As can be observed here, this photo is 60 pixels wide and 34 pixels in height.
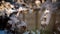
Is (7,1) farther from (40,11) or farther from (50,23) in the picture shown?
(50,23)

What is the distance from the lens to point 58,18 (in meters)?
0.72

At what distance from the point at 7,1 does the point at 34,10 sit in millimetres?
361

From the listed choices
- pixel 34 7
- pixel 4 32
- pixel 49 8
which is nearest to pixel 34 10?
pixel 34 7

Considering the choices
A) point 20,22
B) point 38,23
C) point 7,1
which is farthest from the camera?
point 7,1

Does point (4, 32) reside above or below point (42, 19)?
below

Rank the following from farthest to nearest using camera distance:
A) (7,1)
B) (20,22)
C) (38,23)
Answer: (7,1)
(20,22)
(38,23)

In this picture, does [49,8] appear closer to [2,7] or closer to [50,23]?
[50,23]

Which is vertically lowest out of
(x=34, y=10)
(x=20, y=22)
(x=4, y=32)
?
(x=4, y=32)

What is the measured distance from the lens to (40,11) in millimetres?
822

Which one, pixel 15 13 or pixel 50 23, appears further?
pixel 15 13

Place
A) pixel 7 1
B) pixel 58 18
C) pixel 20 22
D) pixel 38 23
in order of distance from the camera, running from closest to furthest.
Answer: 1. pixel 58 18
2. pixel 38 23
3. pixel 20 22
4. pixel 7 1

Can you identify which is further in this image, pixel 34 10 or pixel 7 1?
pixel 7 1

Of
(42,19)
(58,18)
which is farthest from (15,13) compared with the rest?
(58,18)

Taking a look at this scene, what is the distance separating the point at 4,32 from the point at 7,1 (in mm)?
283
